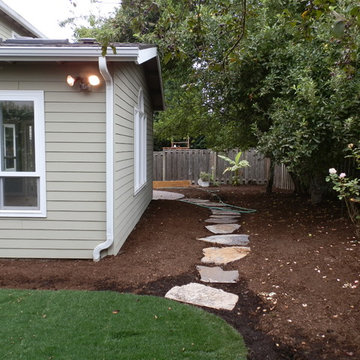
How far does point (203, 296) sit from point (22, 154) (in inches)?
121

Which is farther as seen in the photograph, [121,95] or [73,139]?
[121,95]

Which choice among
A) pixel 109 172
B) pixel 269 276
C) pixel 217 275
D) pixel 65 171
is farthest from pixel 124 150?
pixel 269 276

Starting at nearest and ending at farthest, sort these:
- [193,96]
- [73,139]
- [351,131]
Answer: [73,139], [351,131], [193,96]

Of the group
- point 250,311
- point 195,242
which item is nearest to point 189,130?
point 195,242

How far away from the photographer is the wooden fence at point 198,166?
15516 mm

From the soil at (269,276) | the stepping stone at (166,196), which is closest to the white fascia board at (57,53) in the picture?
the soil at (269,276)

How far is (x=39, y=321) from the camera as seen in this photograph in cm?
315

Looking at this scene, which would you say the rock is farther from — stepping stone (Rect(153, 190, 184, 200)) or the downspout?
the downspout

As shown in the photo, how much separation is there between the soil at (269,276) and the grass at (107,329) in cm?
25

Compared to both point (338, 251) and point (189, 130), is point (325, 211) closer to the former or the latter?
point (338, 251)

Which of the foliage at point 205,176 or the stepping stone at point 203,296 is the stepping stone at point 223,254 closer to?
the stepping stone at point 203,296

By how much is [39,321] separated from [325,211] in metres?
6.44

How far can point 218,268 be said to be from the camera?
4684 millimetres

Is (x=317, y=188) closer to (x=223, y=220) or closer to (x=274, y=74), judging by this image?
(x=223, y=220)
